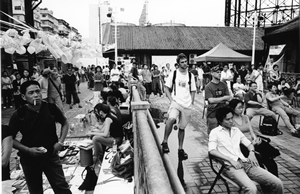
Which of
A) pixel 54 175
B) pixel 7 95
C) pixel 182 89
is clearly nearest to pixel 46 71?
pixel 182 89

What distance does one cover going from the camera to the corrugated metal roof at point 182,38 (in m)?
28.8

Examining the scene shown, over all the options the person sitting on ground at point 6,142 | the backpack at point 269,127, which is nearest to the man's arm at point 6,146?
the person sitting on ground at point 6,142

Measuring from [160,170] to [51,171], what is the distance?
82.3 inches

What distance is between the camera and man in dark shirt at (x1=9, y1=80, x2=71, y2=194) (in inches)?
133

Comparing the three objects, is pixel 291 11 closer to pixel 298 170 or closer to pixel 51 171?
pixel 298 170

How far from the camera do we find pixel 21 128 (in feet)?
11.1

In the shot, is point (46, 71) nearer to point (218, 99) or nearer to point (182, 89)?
point (182, 89)

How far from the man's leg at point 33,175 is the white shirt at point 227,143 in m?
2.52

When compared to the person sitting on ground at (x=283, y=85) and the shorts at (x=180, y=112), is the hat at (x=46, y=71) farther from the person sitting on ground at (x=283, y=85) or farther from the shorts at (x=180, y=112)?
the person sitting on ground at (x=283, y=85)

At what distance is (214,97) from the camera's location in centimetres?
559

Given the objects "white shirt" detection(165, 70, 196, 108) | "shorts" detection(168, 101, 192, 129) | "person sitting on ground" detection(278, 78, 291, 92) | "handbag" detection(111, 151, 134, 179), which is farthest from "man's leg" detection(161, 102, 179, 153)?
"person sitting on ground" detection(278, 78, 291, 92)

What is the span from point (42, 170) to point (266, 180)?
10.3ft

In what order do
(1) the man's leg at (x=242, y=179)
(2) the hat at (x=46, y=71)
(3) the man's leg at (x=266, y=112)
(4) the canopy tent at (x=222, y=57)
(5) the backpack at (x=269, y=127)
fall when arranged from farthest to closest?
(4) the canopy tent at (x=222, y=57) → (2) the hat at (x=46, y=71) → (5) the backpack at (x=269, y=127) → (3) the man's leg at (x=266, y=112) → (1) the man's leg at (x=242, y=179)

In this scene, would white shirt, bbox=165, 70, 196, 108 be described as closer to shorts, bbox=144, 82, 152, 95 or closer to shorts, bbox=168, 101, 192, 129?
shorts, bbox=168, 101, 192, 129
